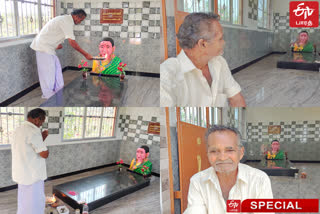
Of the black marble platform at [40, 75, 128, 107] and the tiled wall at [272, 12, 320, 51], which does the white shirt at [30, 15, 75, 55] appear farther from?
the tiled wall at [272, 12, 320, 51]

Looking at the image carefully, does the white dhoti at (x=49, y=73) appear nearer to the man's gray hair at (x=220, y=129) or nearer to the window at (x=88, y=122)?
the window at (x=88, y=122)

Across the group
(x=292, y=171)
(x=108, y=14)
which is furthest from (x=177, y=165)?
(x=108, y=14)

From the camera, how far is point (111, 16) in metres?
1.18

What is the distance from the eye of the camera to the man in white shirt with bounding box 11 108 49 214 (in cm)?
135

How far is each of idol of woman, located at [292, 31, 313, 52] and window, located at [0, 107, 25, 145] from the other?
4.17ft

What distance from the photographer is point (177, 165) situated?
118 centimetres

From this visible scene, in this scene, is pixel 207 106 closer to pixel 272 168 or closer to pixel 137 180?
pixel 272 168

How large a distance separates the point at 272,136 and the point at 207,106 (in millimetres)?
306

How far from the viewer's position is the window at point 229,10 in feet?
2.74

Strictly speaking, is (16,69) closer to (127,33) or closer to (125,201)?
(127,33)

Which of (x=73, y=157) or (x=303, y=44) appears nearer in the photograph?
(x=303, y=44)

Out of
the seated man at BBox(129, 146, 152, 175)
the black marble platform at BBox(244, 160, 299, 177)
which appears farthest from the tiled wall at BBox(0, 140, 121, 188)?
the black marble platform at BBox(244, 160, 299, 177)

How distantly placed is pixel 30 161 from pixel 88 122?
0.40 m

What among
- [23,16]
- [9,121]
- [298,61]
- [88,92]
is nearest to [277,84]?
[298,61]
